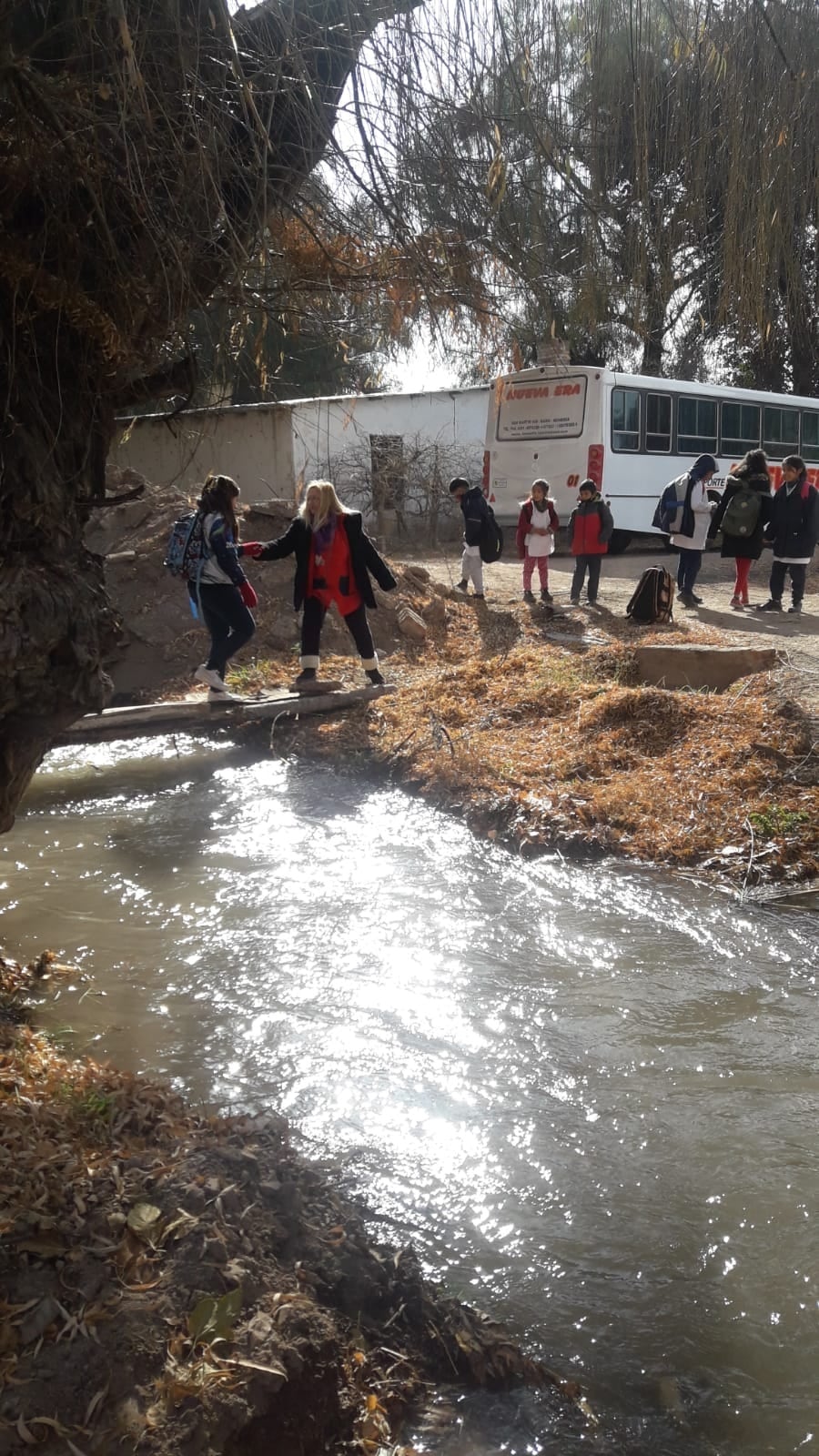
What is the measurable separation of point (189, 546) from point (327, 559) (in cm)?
118

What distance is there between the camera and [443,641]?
12266mm

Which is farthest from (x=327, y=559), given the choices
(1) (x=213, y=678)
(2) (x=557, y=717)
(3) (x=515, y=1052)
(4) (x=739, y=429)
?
(4) (x=739, y=429)

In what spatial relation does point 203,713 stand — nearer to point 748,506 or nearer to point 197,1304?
point 197,1304

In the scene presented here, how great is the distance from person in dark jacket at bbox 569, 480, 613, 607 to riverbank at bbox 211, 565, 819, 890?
2926 mm

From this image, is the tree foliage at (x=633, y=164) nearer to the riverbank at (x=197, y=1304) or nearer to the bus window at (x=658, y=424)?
the riverbank at (x=197, y=1304)

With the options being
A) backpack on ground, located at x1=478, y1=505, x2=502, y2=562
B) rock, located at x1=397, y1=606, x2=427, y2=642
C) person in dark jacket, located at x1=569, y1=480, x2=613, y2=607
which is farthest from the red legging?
rock, located at x1=397, y1=606, x2=427, y2=642

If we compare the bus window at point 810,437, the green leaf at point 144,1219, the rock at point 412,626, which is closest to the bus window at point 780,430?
the bus window at point 810,437

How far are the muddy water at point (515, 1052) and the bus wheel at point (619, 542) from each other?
13313 mm

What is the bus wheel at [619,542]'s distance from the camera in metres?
19.3

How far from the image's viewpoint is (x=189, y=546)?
8492 millimetres

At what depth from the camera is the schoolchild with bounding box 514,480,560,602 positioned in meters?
13.2

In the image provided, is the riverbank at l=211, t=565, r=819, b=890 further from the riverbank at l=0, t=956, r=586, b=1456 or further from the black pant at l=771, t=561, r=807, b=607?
the riverbank at l=0, t=956, r=586, b=1456

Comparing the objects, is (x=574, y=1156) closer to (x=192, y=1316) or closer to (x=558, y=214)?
(x=192, y=1316)

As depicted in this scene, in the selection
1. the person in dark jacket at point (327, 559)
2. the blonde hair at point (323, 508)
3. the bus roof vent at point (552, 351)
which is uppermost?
the bus roof vent at point (552, 351)
